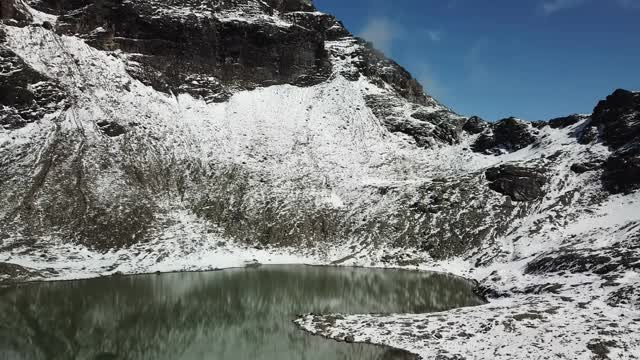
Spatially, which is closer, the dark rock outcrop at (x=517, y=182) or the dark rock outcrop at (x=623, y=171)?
the dark rock outcrop at (x=623, y=171)

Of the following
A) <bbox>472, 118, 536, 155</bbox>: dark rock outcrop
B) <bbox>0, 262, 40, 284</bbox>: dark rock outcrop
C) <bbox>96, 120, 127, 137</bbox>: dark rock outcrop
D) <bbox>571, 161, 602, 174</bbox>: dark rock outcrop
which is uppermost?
<bbox>472, 118, 536, 155</bbox>: dark rock outcrop

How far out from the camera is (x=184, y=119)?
363 ft

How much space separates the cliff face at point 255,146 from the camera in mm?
79125

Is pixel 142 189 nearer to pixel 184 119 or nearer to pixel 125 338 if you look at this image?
pixel 184 119

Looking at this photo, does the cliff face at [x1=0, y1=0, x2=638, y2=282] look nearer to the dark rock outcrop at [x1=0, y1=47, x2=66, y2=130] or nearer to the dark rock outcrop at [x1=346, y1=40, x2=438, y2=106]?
the dark rock outcrop at [x1=0, y1=47, x2=66, y2=130]

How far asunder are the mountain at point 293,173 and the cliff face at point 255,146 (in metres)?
0.40

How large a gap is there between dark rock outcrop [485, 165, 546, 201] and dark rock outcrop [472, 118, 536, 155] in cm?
1910

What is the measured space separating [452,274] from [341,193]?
32.0 metres

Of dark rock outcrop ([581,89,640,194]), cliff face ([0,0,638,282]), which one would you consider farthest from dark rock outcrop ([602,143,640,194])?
cliff face ([0,0,638,282])

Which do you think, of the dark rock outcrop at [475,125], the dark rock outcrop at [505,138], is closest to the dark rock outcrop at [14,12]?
the dark rock outcrop at [505,138]

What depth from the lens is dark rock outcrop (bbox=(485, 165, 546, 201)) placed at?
276 feet

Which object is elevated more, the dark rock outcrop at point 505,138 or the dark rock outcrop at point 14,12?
the dark rock outcrop at point 14,12

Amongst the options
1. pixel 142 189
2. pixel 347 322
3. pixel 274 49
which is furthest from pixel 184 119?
pixel 347 322

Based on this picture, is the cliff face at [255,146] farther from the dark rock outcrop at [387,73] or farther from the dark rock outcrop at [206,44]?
the dark rock outcrop at [387,73]
